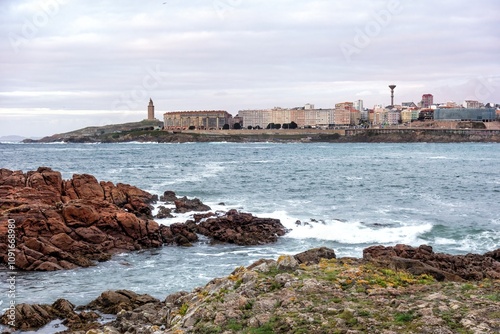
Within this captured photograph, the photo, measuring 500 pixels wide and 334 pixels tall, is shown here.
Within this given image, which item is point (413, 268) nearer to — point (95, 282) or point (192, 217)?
point (95, 282)

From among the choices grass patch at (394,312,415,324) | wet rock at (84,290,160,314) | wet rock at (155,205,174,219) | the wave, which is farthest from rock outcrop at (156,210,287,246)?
grass patch at (394,312,415,324)

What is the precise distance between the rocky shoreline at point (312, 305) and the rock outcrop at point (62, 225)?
7.86 meters

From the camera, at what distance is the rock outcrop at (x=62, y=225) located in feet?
88.2

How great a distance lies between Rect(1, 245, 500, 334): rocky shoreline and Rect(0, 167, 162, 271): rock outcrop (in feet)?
25.8

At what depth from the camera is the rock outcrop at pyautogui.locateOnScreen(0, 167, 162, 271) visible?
2689 centimetres

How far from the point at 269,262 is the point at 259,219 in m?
18.5

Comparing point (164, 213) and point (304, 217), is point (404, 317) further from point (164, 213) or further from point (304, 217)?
point (164, 213)

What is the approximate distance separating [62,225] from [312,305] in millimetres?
19424

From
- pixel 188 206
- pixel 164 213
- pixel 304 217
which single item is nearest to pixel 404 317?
pixel 304 217

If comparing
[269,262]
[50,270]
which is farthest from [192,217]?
[269,262]

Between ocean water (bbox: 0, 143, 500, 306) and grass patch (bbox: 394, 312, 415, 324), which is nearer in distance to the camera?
grass patch (bbox: 394, 312, 415, 324)

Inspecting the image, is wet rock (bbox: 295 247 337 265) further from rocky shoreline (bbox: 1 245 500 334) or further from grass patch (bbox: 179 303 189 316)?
grass patch (bbox: 179 303 189 316)

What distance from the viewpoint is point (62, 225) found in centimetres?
2923

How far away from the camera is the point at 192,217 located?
1521 inches
